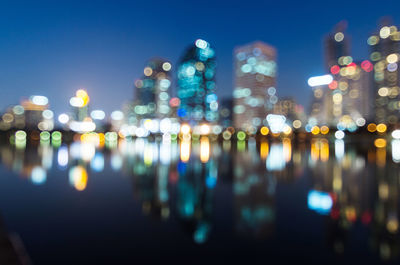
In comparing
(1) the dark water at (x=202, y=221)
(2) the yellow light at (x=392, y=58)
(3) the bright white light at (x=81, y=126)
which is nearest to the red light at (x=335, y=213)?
(1) the dark water at (x=202, y=221)

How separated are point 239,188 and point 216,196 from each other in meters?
1.63

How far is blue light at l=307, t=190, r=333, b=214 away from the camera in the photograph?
7.70m

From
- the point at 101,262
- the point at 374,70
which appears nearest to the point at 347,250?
the point at 101,262

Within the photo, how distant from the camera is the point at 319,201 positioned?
28.2 feet

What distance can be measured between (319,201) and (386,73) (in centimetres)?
21796

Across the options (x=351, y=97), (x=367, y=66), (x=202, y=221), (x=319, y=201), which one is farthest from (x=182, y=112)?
(x=202, y=221)

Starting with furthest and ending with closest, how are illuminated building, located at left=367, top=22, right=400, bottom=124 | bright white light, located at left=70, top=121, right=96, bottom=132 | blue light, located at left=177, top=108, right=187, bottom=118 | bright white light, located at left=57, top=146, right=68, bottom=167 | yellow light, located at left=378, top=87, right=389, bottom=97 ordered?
blue light, located at left=177, top=108, right=187, bottom=118, yellow light, located at left=378, top=87, right=389, bottom=97, bright white light, located at left=70, top=121, right=96, bottom=132, illuminated building, located at left=367, top=22, right=400, bottom=124, bright white light, located at left=57, top=146, right=68, bottom=167

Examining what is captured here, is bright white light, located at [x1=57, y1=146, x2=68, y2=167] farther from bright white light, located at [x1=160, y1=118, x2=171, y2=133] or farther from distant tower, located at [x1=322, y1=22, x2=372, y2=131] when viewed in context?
distant tower, located at [x1=322, y1=22, x2=372, y2=131]

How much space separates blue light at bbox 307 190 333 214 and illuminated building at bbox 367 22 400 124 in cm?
19930

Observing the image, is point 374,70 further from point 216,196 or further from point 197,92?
point 216,196

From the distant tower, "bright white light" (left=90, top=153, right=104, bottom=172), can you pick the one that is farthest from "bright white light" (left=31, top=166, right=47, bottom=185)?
the distant tower

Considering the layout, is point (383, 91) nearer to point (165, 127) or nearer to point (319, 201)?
point (165, 127)

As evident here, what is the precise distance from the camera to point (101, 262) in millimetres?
4590

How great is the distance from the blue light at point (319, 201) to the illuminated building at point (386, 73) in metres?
199
